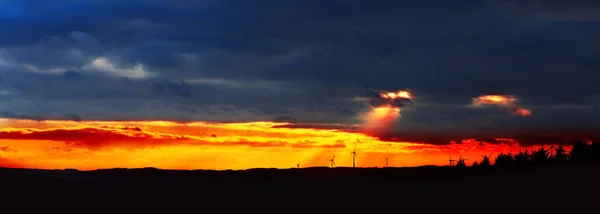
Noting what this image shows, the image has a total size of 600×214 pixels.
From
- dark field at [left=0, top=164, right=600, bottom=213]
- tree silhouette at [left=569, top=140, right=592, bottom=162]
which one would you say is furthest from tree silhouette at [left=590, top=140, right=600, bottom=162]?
dark field at [left=0, top=164, right=600, bottom=213]

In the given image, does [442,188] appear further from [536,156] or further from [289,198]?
[536,156]

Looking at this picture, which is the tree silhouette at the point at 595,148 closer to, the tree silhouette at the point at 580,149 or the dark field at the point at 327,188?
the tree silhouette at the point at 580,149

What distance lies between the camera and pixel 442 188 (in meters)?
44.1

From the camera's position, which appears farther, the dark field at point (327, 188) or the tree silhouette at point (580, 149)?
the tree silhouette at point (580, 149)

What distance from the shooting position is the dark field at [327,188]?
4122 cm

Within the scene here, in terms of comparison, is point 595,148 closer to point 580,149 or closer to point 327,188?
point 580,149

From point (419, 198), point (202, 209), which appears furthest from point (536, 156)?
point (202, 209)

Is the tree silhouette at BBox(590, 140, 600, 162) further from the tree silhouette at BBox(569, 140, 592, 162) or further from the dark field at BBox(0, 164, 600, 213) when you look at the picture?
the dark field at BBox(0, 164, 600, 213)

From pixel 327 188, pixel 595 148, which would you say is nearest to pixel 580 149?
pixel 595 148

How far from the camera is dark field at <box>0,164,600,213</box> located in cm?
4122

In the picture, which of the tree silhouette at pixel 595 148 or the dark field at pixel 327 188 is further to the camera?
the tree silhouette at pixel 595 148

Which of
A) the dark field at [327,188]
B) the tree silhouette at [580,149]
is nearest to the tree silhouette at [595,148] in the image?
the tree silhouette at [580,149]

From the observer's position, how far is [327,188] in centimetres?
4497

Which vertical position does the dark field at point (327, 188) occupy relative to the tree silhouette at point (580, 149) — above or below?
below
